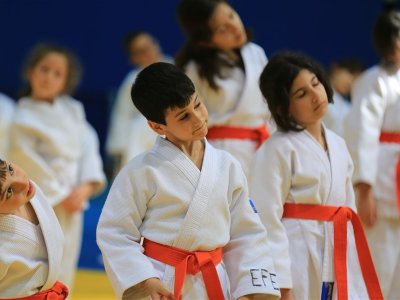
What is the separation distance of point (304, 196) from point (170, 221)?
70 centimetres

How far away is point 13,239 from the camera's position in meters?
3.27

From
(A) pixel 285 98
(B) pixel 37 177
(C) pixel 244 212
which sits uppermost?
(A) pixel 285 98

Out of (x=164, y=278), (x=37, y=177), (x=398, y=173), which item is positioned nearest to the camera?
(x=164, y=278)

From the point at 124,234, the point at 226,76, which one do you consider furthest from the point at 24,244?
the point at 226,76

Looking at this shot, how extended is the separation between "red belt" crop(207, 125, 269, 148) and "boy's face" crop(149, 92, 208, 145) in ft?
4.46

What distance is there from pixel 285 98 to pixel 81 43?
6.19m

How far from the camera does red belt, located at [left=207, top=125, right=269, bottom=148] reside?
4.68 m

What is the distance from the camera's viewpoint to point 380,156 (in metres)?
5.02

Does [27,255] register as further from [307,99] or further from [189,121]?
[307,99]

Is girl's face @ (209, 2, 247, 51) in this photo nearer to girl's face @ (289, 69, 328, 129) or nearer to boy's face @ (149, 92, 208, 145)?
girl's face @ (289, 69, 328, 129)

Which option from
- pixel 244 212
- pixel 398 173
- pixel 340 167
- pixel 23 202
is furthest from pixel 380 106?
pixel 23 202

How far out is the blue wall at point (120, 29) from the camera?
31.8ft

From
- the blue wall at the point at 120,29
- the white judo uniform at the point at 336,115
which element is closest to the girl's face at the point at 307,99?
the white judo uniform at the point at 336,115

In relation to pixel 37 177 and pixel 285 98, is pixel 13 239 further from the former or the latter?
pixel 37 177
